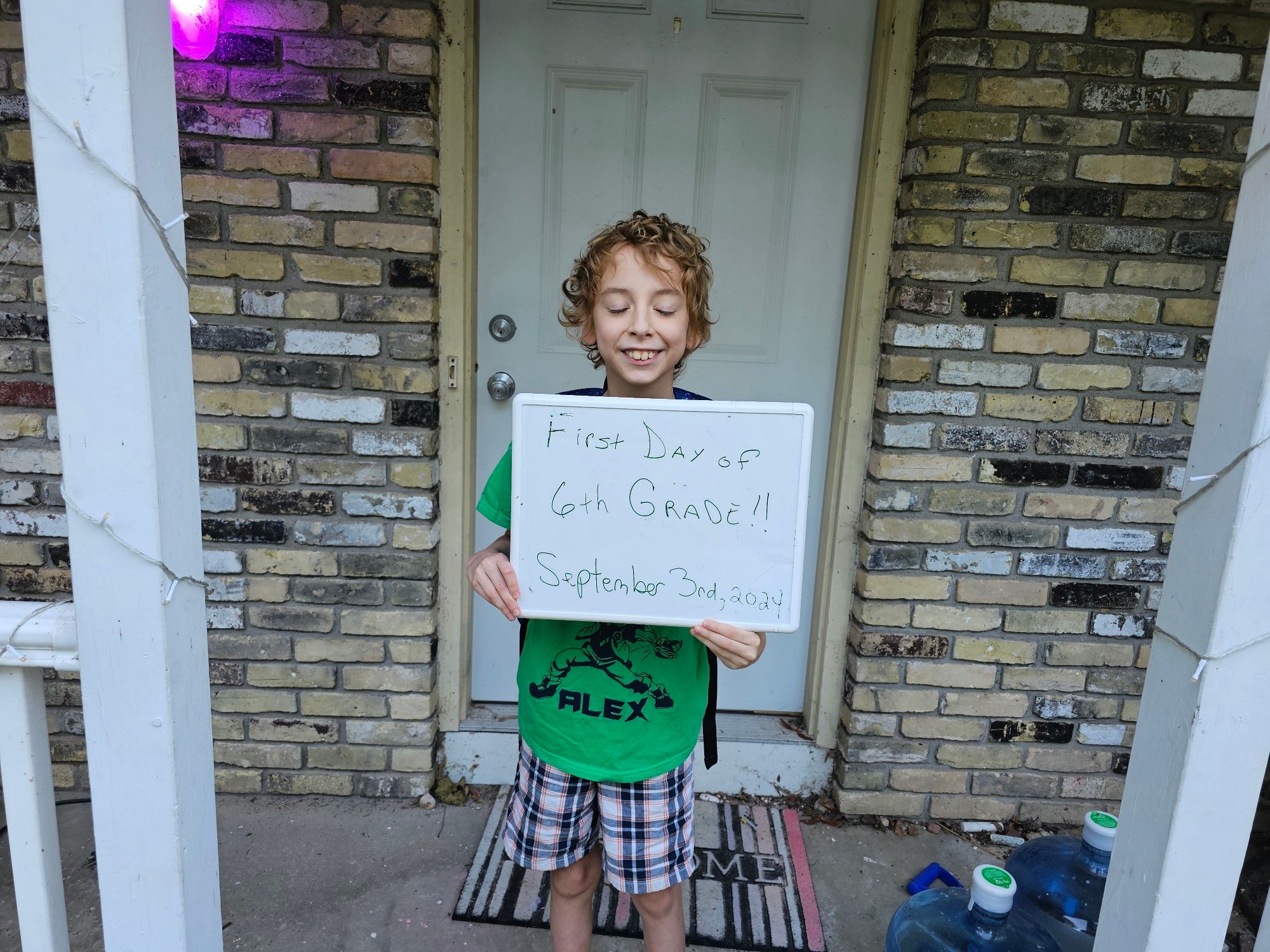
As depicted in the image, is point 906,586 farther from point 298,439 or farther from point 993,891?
point 298,439

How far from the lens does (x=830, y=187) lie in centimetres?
214

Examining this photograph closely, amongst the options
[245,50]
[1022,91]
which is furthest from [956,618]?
[245,50]

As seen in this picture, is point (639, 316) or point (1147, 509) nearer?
point (639, 316)

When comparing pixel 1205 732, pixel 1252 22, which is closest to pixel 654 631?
pixel 1205 732

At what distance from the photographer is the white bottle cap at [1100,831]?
1.56 meters

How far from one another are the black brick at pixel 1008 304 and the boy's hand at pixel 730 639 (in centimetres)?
125

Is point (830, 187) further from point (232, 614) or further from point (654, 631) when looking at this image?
point (232, 614)

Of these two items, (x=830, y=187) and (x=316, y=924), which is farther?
(x=830, y=187)

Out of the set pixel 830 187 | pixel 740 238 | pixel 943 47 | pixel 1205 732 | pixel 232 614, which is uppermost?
pixel 943 47

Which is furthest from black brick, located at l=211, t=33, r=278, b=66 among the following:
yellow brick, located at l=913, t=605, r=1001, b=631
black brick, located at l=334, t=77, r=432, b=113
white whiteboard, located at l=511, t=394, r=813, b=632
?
yellow brick, located at l=913, t=605, r=1001, b=631

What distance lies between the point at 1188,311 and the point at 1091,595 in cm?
79

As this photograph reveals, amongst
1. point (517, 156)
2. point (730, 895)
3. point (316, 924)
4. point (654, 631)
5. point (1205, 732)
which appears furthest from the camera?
point (517, 156)

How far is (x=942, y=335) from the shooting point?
200 cm

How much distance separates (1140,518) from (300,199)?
238cm
